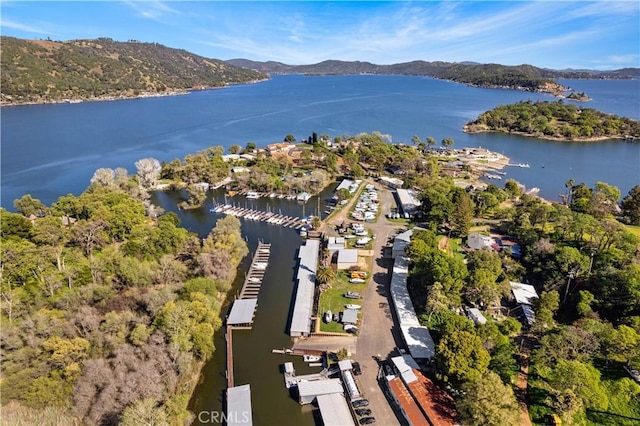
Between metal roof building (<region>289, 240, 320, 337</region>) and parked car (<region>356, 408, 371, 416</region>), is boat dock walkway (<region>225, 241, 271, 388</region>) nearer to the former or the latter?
metal roof building (<region>289, 240, 320, 337</region>)

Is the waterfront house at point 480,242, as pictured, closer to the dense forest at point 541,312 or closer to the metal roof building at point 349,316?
the dense forest at point 541,312

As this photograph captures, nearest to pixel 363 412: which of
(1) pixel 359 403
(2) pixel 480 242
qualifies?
(1) pixel 359 403

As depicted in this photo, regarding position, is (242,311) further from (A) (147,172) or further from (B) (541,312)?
(A) (147,172)

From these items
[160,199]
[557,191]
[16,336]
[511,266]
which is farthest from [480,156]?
[16,336]

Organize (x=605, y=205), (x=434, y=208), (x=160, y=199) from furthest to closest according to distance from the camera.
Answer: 1. (x=160, y=199)
2. (x=605, y=205)
3. (x=434, y=208)

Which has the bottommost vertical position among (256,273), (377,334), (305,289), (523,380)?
(523,380)

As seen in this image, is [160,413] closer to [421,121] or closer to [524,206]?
[524,206]

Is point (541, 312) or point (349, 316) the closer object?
point (541, 312)
